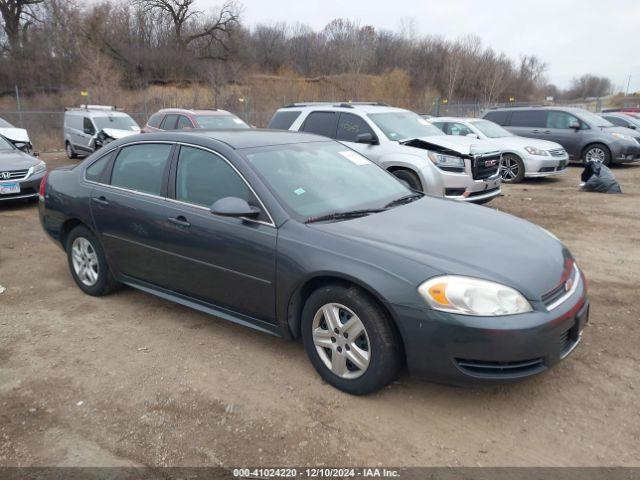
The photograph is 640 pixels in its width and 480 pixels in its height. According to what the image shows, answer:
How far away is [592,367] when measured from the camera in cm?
340

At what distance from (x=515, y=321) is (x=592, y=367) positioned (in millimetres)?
1177

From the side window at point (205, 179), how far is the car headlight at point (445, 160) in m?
4.67

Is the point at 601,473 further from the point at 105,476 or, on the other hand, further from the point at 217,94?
the point at 217,94

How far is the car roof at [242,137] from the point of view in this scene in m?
3.89

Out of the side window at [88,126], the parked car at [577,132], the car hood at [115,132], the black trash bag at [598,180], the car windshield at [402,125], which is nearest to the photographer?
the car windshield at [402,125]

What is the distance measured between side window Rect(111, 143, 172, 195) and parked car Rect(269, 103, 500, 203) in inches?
149

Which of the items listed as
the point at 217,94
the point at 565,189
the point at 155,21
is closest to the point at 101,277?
the point at 565,189

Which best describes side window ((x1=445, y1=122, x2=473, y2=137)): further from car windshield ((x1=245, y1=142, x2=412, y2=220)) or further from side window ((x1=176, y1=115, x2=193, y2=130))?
car windshield ((x1=245, y1=142, x2=412, y2=220))

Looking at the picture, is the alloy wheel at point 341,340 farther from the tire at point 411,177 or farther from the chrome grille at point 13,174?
the chrome grille at point 13,174

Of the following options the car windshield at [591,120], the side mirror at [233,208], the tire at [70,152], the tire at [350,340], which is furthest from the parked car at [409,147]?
the tire at [70,152]

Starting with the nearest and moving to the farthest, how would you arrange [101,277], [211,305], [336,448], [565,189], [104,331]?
1. [336,448]
2. [211,305]
3. [104,331]
4. [101,277]
5. [565,189]

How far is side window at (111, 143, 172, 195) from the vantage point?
4.09m

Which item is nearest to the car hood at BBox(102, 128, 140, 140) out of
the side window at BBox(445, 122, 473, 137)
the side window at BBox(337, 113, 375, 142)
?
the side window at BBox(337, 113, 375, 142)

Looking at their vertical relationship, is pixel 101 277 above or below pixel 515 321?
below
